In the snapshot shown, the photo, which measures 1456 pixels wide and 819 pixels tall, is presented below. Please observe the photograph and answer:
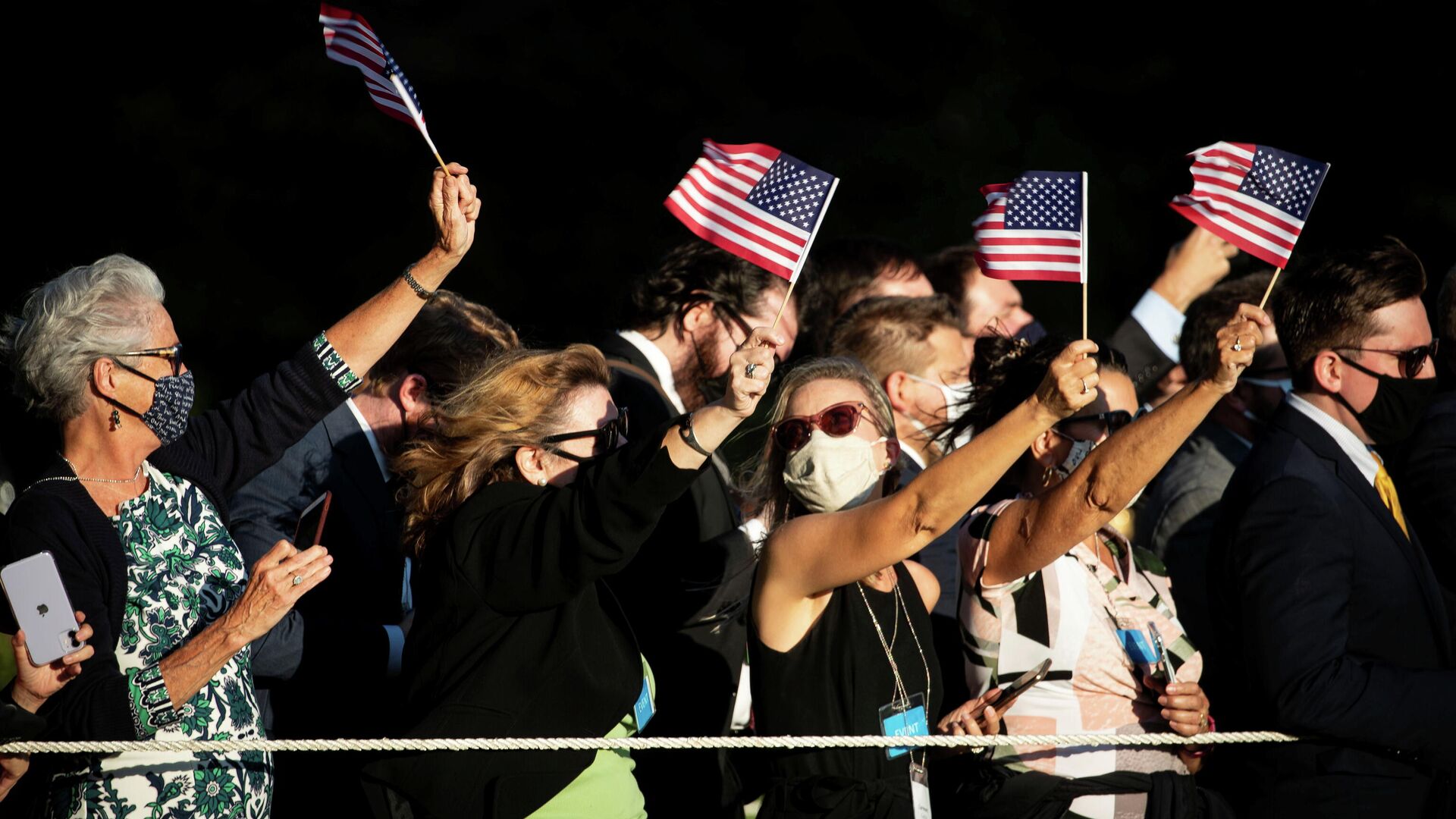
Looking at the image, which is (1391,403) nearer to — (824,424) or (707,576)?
(824,424)

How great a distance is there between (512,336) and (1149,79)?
656 cm

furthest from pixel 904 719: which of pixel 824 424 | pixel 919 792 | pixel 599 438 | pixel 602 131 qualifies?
pixel 602 131

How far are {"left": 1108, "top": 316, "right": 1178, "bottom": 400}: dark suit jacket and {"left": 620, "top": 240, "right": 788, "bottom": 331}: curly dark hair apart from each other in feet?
5.94

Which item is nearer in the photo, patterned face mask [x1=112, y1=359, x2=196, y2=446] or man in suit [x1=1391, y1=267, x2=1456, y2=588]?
patterned face mask [x1=112, y1=359, x2=196, y2=446]

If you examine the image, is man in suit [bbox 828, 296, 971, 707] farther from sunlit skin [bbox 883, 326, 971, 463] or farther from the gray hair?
the gray hair

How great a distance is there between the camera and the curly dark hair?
5.32m

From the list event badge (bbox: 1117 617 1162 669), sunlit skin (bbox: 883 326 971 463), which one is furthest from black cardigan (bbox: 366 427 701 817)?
sunlit skin (bbox: 883 326 971 463)

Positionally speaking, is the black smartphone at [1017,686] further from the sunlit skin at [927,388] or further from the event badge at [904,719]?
the sunlit skin at [927,388]

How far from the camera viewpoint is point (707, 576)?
426cm

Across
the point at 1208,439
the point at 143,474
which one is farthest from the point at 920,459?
the point at 143,474

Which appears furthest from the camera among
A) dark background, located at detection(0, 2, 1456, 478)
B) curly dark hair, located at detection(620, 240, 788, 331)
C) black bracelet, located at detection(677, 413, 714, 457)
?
dark background, located at detection(0, 2, 1456, 478)

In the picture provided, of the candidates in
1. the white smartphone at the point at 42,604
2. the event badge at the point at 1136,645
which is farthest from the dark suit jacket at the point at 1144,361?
the white smartphone at the point at 42,604

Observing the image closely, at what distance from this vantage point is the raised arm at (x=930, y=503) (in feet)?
10.3

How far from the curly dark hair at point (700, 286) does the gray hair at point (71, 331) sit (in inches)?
76.9
